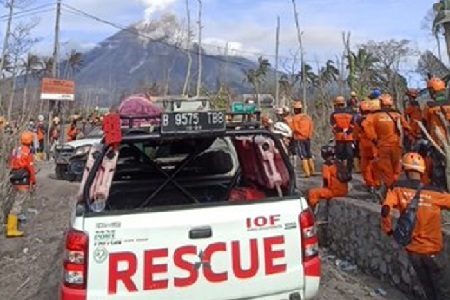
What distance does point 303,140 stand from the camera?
45.4ft

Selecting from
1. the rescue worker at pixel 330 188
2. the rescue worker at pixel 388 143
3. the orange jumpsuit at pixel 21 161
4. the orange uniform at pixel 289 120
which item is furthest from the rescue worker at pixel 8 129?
the rescue worker at pixel 388 143

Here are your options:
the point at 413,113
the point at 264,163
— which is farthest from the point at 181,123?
the point at 413,113

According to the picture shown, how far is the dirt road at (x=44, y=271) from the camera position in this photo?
691 centimetres

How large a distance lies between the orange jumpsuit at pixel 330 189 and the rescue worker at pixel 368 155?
40cm

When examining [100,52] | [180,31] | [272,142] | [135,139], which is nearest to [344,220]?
[272,142]

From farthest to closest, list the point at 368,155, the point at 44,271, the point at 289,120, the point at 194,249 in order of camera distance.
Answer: the point at 289,120 < the point at 368,155 < the point at 44,271 < the point at 194,249

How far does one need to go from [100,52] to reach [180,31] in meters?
164

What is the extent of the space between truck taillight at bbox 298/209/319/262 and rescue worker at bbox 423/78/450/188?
14.2ft

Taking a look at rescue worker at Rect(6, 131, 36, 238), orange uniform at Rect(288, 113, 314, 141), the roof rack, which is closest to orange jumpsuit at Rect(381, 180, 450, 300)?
the roof rack

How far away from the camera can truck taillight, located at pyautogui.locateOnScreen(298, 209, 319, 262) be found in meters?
4.39

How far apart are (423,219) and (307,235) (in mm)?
1694

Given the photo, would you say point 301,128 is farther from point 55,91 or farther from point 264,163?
point 55,91

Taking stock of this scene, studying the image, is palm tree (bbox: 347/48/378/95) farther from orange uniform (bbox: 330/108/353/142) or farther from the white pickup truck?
the white pickup truck

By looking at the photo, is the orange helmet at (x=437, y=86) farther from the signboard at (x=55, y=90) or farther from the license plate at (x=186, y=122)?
the signboard at (x=55, y=90)
